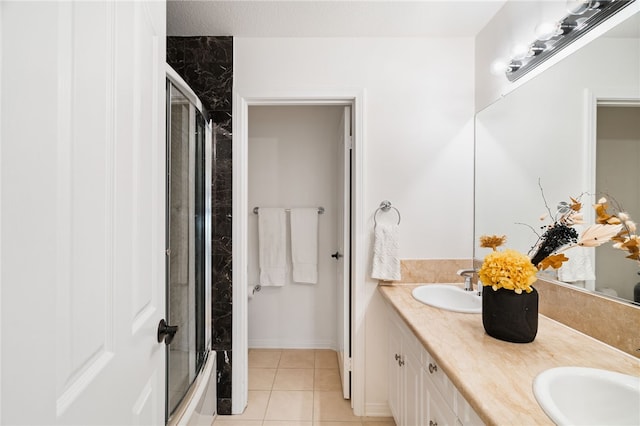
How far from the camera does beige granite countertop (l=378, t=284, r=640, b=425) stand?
0.83 metres

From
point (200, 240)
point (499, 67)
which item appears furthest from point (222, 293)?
point (499, 67)

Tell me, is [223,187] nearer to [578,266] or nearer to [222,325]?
[222,325]

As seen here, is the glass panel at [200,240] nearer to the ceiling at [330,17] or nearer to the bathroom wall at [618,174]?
the ceiling at [330,17]

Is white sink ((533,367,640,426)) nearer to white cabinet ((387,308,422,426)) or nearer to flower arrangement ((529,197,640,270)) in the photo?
flower arrangement ((529,197,640,270))

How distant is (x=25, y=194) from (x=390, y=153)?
6.37ft

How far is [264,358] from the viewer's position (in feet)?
9.32

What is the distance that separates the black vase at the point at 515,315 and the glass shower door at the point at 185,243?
4.43 feet

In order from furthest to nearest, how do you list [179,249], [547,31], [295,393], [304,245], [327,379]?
[304,245]
[327,379]
[295,393]
[179,249]
[547,31]

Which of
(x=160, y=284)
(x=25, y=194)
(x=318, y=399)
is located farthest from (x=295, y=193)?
(x=25, y=194)

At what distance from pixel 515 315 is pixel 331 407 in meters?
1.49

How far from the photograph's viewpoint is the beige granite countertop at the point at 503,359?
83cm

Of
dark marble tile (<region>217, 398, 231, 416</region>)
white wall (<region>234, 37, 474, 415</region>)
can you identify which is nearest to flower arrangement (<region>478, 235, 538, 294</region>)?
white wall (<region>234, 37, 474, 415</region>)

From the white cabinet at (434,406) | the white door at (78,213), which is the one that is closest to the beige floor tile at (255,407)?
the white cabinet at (434,406)

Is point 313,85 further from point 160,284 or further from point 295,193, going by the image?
point 160,284
